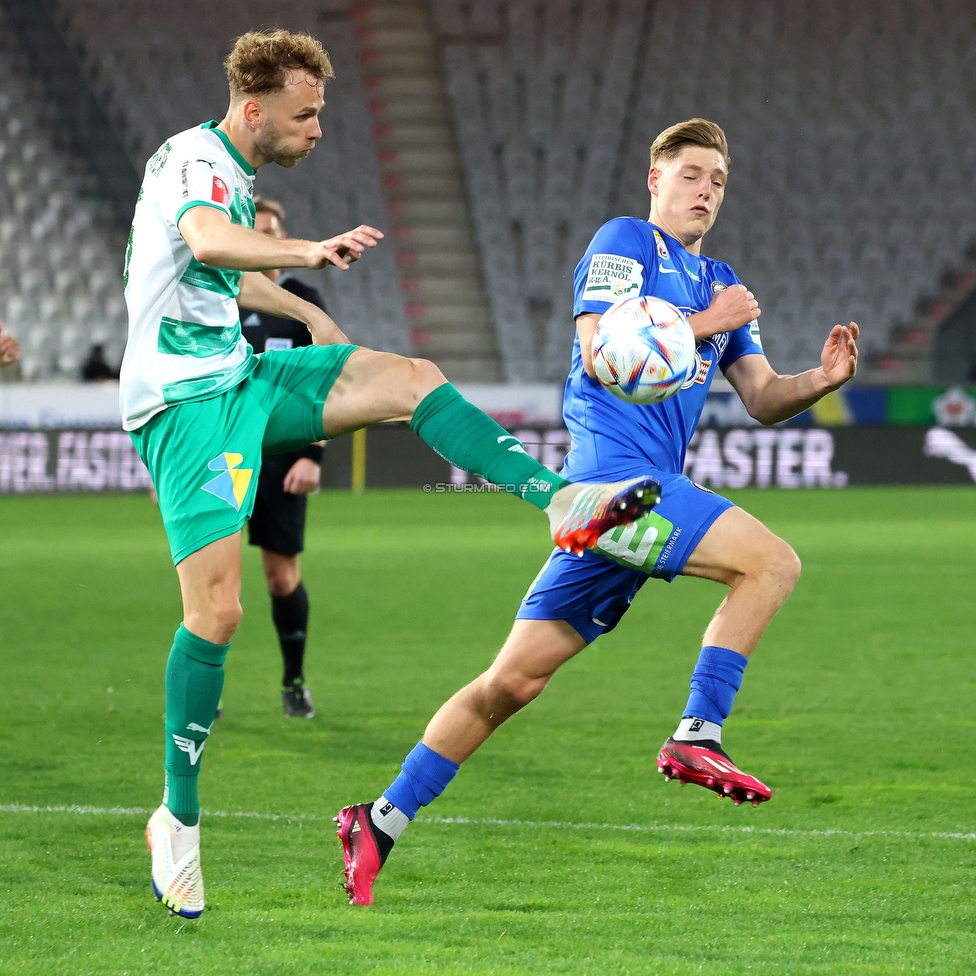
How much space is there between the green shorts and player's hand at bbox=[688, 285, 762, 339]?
0.89 meters

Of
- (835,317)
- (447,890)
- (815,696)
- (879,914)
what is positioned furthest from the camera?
(835,317)

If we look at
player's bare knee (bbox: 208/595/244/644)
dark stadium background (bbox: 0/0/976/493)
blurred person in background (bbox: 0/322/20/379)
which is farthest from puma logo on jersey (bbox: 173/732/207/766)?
dark stadium background (bbox: 0/0/976/493)

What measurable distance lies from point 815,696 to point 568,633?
10.6 feet

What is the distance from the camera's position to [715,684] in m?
3.49

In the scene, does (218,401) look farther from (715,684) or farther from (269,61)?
(715,684)

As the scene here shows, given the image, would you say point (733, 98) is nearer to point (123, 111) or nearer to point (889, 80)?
point (889, 80)

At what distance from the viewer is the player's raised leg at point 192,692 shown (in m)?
3.27

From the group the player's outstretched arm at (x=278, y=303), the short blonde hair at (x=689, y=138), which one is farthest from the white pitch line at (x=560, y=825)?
the short blonde hair at (x=689, y=138)

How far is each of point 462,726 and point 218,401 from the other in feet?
3.34

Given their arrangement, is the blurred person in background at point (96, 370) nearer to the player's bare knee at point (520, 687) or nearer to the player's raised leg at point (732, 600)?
the player's bare knee at point (520, 687)

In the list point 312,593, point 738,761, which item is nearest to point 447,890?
point 738,761

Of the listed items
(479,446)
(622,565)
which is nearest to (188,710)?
(479,446)

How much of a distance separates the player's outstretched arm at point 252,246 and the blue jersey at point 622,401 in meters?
0.77

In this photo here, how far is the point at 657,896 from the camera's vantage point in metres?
3.47
